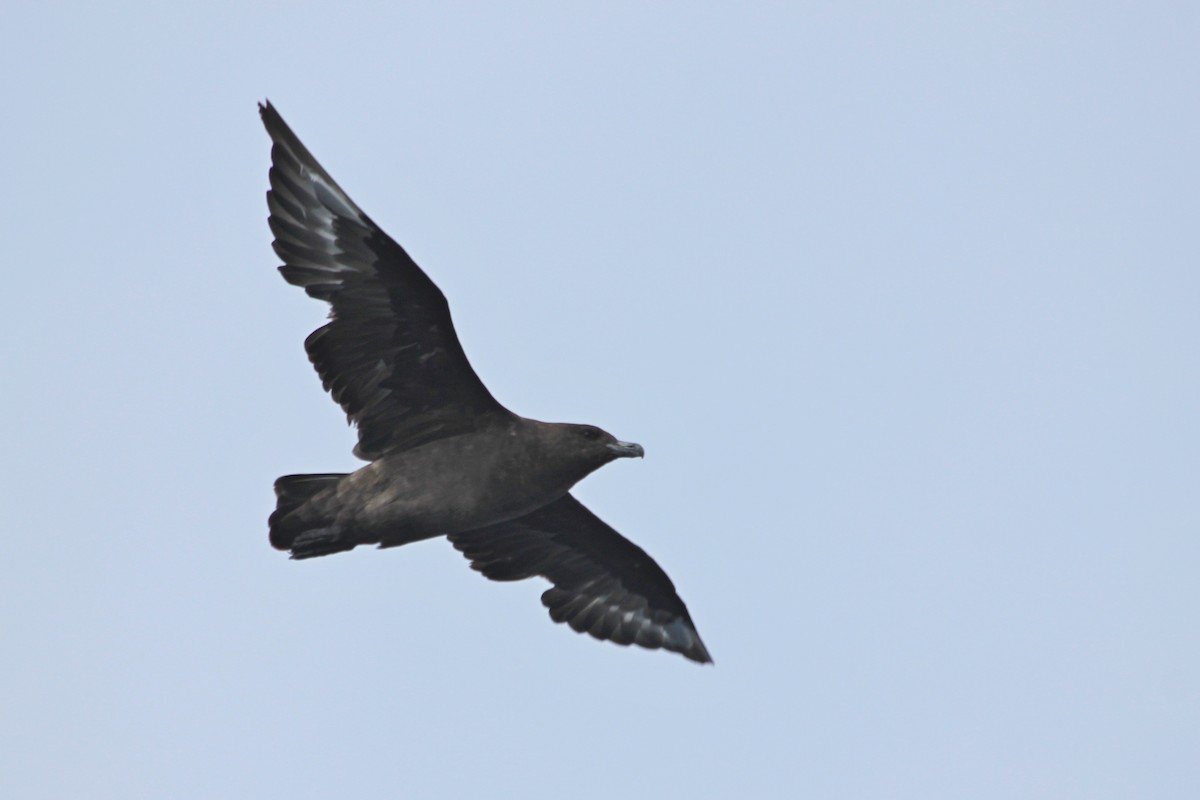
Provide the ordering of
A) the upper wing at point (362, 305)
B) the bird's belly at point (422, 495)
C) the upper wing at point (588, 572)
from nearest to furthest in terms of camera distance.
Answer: the upper wing at point (362, 305), the bird's belly at point (422, 495), the upper wing at point (588, 572)

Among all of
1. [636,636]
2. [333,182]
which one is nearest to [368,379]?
[333,182]

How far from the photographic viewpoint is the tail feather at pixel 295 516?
12516 millimetres

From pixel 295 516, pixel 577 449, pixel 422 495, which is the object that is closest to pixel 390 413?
pixel 422 495

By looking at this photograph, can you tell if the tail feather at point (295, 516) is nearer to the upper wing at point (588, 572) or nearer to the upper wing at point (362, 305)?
the upper wing at point (362, 305)

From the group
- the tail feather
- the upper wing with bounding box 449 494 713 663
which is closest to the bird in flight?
the tail feather

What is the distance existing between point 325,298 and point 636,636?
4417 millimetres

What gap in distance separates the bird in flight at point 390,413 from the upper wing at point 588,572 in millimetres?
1229

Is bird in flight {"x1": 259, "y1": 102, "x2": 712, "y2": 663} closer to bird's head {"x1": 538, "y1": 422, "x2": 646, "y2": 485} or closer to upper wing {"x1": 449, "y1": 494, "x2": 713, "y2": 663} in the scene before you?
bird's head {"x1": 538, "y1": 422, "x2": 646, "y2": 485}

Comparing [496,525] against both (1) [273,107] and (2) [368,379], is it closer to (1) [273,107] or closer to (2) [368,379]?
(2) [368,379]

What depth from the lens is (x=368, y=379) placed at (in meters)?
12.8

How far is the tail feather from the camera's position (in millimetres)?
12516

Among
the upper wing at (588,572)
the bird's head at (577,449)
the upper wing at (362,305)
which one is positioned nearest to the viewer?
the upper wing at (362,305)

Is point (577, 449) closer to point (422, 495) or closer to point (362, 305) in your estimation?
point (422, 495)

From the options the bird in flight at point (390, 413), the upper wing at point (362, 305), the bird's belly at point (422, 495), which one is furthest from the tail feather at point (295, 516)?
the upper wing at point (362, 305)
